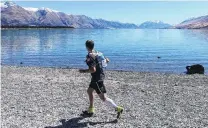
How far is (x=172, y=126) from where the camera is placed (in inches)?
518

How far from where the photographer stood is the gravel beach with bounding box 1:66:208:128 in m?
13.7

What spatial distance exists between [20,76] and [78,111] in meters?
13.4

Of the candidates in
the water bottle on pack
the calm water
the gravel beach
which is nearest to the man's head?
the water bottle on pack

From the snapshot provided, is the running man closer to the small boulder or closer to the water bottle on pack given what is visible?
the water bottle on pack

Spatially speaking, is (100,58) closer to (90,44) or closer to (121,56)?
(90,44)

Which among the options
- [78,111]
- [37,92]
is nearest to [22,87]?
[37,92]

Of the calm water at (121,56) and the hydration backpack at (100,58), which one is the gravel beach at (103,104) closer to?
the hydration backpack at (100,58)

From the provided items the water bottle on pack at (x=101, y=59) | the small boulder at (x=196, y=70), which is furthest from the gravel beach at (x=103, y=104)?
the small boulder at (x=196, y=70)

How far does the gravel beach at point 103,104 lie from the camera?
538 inches

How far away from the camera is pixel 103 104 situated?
1680 centimetres

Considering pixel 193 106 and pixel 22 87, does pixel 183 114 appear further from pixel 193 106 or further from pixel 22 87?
pixel 22 87

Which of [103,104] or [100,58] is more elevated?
[100,58]

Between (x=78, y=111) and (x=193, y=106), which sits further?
(x=193, y=106)

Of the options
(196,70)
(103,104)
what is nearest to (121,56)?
(196,70)
